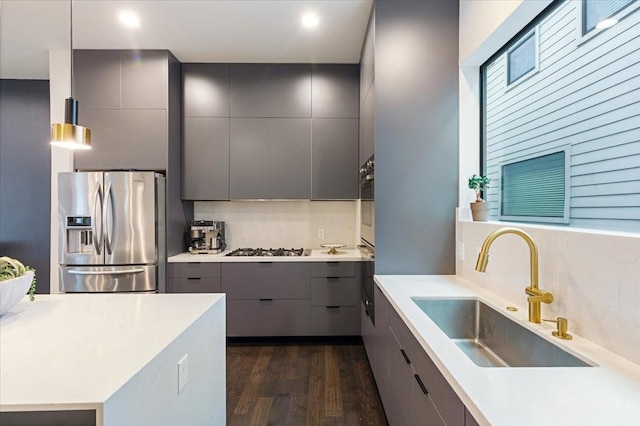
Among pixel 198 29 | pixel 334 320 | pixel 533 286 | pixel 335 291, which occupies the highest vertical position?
pixel 198 29

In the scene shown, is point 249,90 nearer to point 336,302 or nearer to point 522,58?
point 336,302

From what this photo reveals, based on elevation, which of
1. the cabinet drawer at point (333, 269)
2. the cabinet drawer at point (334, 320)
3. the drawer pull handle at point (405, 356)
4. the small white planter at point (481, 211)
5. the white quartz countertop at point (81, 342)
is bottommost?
the cabinet drawer at point (334, 320)

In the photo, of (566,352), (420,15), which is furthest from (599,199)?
(420,15)

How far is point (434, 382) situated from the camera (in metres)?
1.07

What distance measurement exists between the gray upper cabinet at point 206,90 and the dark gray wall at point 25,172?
6.17 ft

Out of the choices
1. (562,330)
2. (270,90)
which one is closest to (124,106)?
(270,90)

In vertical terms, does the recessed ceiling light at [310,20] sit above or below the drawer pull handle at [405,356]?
above

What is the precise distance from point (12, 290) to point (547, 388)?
1732 mm

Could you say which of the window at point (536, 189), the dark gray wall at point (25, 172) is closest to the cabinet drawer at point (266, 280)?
the window at point (536, 189)

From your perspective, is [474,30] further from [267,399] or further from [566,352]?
[267,399]

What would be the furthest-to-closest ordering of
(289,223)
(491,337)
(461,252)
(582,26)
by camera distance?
(289,223), (461,252), (491,337), (582,26)

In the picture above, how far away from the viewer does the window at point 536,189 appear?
1.55 metres

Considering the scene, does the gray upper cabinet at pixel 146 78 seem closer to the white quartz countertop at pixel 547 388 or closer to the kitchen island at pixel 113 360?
the kitchen island at pixel 113 360

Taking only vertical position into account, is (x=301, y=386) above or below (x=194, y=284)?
below
